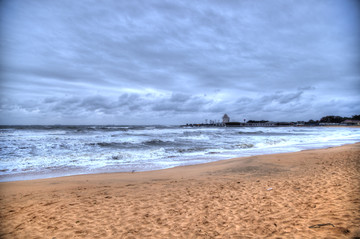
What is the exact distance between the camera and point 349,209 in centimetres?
446

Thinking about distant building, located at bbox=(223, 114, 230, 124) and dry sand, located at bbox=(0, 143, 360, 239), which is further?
distant building, located at bbox=(223, 114, 230, 124)

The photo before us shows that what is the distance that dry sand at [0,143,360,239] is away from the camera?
407 cm

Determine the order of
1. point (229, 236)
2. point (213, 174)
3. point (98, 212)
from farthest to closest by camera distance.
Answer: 1. point (213, 174)
2. point (98, 212)
3. point (229, 236)

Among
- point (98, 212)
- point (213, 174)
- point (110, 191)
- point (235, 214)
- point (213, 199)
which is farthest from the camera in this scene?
point (213, 174)

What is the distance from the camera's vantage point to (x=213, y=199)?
5789mm

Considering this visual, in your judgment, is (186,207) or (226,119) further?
(226,119)

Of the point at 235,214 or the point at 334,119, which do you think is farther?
the point at 334,119

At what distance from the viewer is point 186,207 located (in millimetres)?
5281

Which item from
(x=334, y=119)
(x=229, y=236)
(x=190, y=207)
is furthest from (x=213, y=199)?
(x=334, y=119)

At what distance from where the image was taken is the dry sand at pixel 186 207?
4.07 metres

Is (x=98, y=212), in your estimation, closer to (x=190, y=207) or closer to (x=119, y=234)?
(x=119, y=234)

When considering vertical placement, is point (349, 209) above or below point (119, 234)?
above

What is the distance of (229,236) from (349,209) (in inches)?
113

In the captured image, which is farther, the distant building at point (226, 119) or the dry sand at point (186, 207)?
the distant building at point (226, 119)
